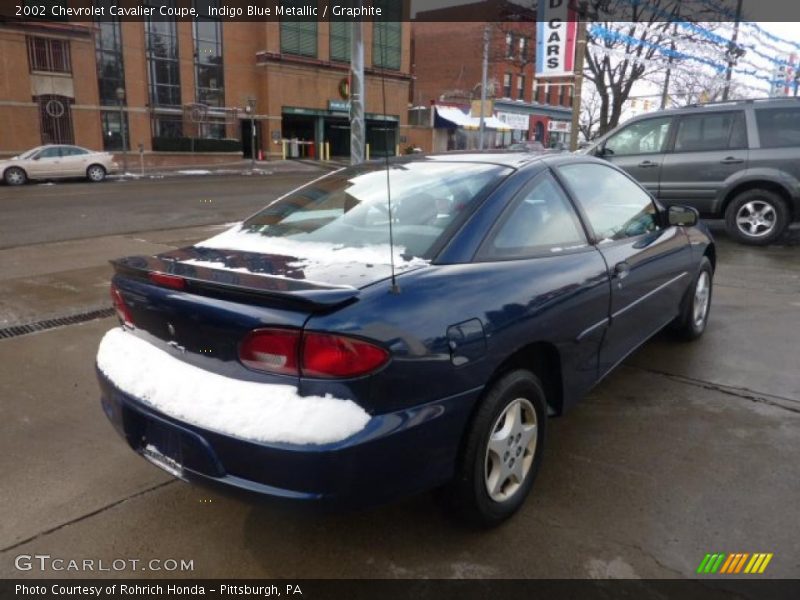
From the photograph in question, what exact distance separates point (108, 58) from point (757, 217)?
3037 centimetres

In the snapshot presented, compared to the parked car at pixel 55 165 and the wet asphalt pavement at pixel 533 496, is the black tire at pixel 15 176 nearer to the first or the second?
the parked car at pixel 55 165

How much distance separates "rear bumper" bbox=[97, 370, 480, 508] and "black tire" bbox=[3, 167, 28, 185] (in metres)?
22.3

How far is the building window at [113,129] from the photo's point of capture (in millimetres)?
30656

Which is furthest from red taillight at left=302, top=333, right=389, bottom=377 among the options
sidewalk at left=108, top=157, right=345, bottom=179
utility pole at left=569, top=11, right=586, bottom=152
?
sidewalk at left=108, top=157, right=345, bottom=179

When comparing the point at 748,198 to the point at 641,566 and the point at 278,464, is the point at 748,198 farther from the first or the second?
the point at 278,464

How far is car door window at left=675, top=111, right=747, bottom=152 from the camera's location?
8695 mm

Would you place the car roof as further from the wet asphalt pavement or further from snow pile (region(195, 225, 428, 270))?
the wet asphalt pavement

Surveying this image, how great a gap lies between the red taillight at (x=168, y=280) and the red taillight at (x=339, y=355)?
2.08 ft

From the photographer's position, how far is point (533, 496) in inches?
113

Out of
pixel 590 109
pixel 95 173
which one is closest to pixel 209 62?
pixel 95 173

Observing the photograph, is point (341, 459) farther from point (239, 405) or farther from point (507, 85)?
point (507, 85)

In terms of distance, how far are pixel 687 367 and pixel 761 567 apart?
86.6 inches

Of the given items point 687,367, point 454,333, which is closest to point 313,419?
point 454,333

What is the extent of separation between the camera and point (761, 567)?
2402 mm
